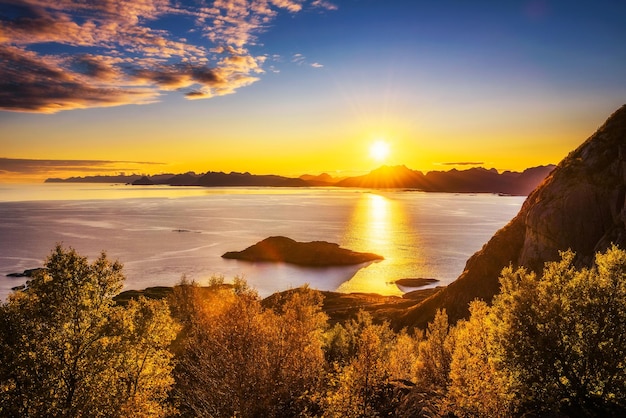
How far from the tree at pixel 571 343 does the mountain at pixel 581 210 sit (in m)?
31.4

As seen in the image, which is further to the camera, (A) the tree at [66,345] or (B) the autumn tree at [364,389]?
(B) the autumn tree at [364,389]

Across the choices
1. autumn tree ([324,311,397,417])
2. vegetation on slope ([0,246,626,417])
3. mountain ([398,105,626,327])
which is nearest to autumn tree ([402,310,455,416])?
autumn tree ([324,311,397,417])

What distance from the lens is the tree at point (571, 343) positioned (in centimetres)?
2688

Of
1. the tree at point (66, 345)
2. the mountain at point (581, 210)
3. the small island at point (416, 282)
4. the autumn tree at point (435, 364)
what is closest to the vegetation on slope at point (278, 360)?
the tree at point (66, 345)

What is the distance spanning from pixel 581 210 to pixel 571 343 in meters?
50.7

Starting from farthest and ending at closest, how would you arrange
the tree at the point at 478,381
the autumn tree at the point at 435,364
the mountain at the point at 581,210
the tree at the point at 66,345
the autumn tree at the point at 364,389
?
1. the mountain at the point at 581,210
2. the autumn tree at the point at 435,364
3. the autumn tree at the point at 364,389
4. the tree at the point at 478,381
5. the tree at the point at 66,345

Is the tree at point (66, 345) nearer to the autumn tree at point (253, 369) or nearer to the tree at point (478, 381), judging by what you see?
the autumn tree at point (253, 369)

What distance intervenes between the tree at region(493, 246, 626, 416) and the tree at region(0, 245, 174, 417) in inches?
1063

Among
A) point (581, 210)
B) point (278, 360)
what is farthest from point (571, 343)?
point (581, 210)

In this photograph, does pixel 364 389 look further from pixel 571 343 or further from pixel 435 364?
pixel 435 364

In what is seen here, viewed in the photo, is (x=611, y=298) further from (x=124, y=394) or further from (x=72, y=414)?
(x=72, y=414)

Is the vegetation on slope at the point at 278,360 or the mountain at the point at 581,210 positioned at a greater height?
the mountain at the point at 581,210

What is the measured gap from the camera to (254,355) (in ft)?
112

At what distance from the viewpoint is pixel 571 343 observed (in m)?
28.0
